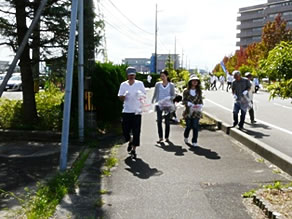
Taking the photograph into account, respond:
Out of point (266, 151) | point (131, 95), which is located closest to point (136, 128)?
point (131, 95)

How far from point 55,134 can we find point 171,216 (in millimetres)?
4443

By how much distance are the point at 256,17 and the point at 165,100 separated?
113 m

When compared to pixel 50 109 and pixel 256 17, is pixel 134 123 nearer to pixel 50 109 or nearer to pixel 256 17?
pixel 50 109

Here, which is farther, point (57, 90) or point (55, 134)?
point (57, 90)

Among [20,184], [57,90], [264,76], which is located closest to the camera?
[264,76]

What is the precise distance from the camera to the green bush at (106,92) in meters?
8.96

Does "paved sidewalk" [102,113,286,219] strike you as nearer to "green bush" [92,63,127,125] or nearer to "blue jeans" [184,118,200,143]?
"blue jeans" [184,118,200,143]

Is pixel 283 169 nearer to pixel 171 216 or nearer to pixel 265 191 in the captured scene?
pixel 265 191

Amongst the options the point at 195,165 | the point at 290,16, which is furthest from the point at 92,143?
the point at 290,16

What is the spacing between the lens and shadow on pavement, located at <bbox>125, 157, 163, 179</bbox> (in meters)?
5.41

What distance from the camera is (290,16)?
3738 inches

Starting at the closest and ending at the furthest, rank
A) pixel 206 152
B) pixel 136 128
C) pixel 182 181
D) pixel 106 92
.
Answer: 1. pixel 182 181
2. pixel 136 128
3. pixel 206 152
4. pixel 106 92

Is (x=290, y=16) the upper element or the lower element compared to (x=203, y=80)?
upper

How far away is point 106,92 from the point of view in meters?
9.05
